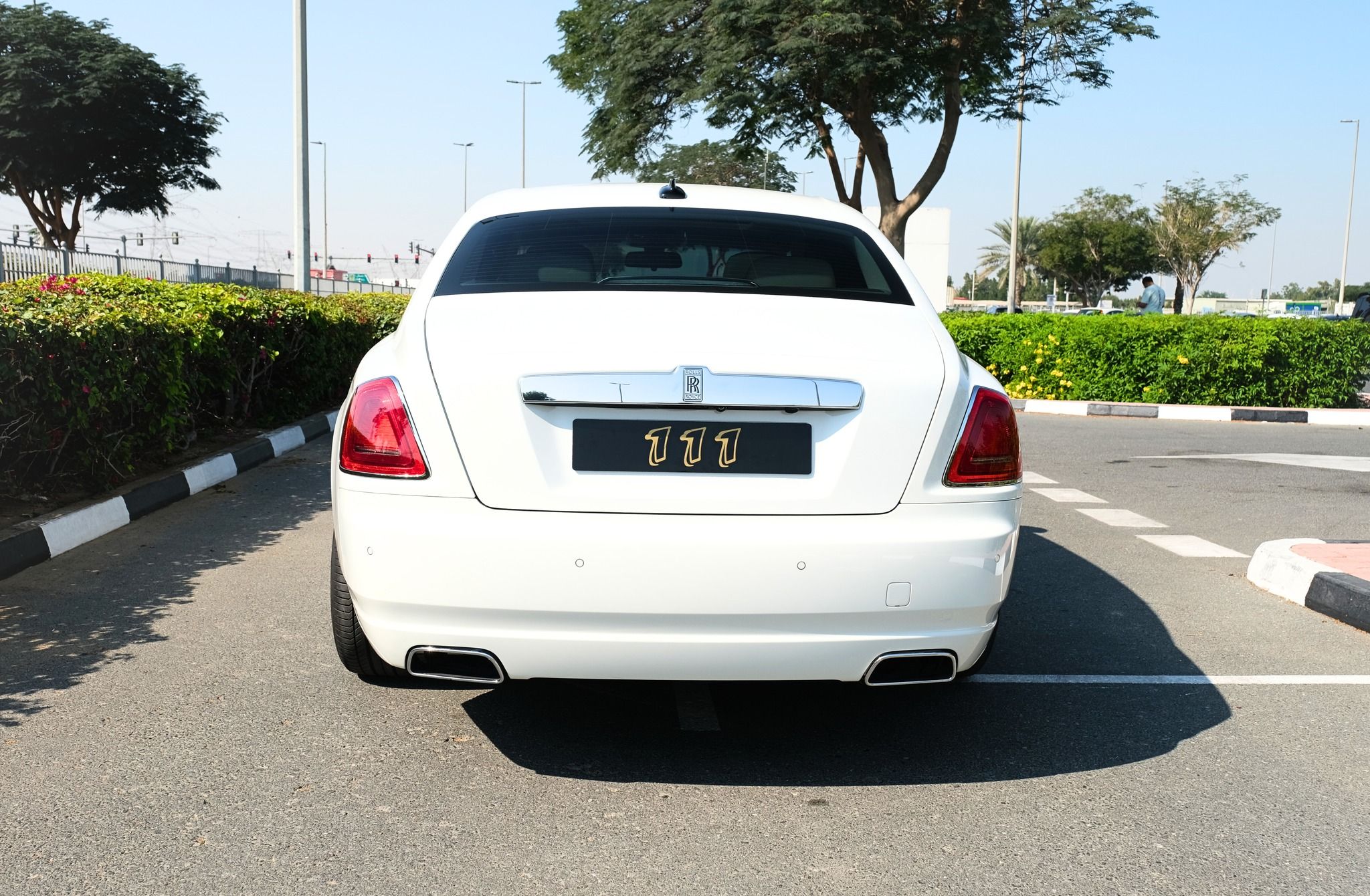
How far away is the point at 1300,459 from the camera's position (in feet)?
36.9

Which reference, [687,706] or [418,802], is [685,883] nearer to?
[418,802]

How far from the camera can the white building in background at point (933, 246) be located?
55.3 m

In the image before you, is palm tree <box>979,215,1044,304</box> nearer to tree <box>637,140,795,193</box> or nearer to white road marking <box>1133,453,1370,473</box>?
tree <box>637,140,795,193</box>

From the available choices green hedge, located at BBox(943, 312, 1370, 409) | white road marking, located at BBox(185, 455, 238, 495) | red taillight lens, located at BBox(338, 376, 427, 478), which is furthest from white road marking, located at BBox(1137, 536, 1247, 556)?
green hedge, located at BBox(943, 312, 1370, 409)

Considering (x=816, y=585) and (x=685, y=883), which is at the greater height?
(x=816, y=585)

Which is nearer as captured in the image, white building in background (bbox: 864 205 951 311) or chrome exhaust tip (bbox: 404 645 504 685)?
chrome exhaust tip (bbox: 404 645 504 685)

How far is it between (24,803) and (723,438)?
1.90m

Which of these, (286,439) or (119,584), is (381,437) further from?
(286,439)

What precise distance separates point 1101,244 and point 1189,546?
2822 inches

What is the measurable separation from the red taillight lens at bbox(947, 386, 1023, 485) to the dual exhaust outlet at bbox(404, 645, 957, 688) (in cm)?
44

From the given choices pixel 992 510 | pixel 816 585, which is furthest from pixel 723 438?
pixel 992 510

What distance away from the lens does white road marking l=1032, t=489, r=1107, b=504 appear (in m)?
8.41

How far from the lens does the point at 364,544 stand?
3096 millimetres

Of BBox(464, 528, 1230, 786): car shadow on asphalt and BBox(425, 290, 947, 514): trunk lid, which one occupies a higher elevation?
BBox(425, 290, 947, 514): trunk lid
